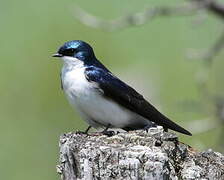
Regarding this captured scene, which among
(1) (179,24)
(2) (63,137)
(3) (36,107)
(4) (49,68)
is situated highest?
(1) (179,24)

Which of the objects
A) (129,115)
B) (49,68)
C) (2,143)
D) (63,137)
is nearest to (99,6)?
(49,68)

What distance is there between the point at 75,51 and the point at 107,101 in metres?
0.34

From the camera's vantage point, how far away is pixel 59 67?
8.34 m

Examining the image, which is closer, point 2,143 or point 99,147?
point 99,147

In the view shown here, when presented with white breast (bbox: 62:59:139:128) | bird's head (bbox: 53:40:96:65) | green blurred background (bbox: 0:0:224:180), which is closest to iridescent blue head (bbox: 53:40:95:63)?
bird's head (bbox: 53:40:96:65)

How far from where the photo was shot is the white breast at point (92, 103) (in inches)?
180

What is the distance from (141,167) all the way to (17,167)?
432 centimetres

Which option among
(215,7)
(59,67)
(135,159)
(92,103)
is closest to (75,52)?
(92,103)

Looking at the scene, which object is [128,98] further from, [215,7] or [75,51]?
[215,7]

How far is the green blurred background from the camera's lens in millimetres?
7496

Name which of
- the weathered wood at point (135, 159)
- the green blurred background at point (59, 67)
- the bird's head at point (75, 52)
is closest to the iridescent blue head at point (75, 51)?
the bird's head at point (75, 52)

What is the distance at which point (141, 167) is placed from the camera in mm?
3336

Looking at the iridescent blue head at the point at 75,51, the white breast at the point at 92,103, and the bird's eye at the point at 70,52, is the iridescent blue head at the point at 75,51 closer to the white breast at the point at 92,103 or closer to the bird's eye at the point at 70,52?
the bird's eye at the point at 70,52

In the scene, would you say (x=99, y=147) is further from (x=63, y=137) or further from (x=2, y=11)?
(x=2, y=11)
